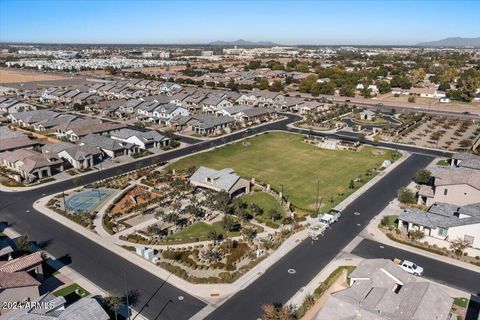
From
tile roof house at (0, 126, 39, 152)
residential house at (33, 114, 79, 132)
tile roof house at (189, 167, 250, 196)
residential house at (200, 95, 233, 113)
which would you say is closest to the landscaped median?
tile roof house at (189, 167, 250, 196)

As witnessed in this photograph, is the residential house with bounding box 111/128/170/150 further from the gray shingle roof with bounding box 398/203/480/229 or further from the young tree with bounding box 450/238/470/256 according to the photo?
the young tree with bounding box 450/238/470/256

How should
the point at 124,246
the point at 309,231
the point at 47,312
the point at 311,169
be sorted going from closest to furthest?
the point at 47,312, the point at 124,246, the point at 309,231, the point at 311,169

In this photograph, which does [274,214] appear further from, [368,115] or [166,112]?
[368,115]

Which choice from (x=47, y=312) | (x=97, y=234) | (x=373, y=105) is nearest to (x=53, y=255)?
(x=97, y=234)

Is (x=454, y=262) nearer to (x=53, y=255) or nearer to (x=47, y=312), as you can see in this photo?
(x=47, y=312)

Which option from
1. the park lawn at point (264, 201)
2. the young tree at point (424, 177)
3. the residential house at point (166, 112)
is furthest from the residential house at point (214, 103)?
the young tree at point (424, 177)

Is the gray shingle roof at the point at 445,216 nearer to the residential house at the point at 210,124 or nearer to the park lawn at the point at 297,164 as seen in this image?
the park lawn at the point at 297,164
